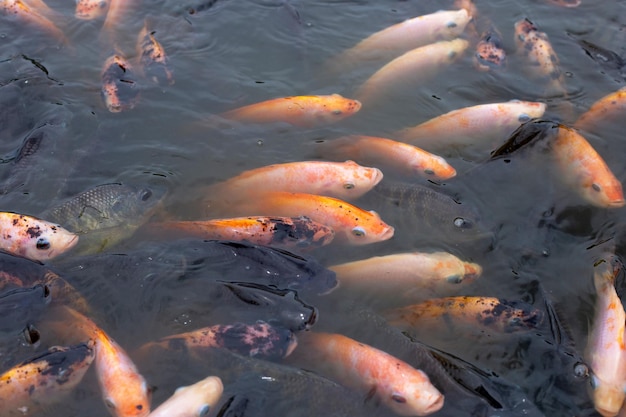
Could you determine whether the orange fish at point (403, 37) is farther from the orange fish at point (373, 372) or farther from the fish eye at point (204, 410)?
the fish eye at point (204, 410)

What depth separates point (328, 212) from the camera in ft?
19.9

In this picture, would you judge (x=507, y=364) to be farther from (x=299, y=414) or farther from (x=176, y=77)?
(x=176, y=77)

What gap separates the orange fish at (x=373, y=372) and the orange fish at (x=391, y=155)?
2.37m

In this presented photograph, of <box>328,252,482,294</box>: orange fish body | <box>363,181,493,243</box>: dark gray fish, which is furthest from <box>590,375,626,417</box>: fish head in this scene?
<box>363,181,493,243</box>: dark gray fish

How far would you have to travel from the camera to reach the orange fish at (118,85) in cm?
725

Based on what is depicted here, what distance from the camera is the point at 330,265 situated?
5.79m

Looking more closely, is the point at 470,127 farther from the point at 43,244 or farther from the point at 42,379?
the point at 42,379

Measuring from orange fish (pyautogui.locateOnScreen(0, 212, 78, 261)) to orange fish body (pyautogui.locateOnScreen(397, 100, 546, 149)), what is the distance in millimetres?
3908

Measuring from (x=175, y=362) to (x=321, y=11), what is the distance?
607 centimetres

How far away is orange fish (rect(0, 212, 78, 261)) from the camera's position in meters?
5.62

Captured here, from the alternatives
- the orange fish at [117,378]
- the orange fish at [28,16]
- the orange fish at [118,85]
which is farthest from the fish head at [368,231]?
the orange fish at [28,16]

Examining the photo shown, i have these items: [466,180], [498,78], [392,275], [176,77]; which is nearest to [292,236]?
[392,275]

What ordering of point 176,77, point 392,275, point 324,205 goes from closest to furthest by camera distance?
point 392,275
point 324,205
point 176,77

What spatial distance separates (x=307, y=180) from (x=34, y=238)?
270cm
